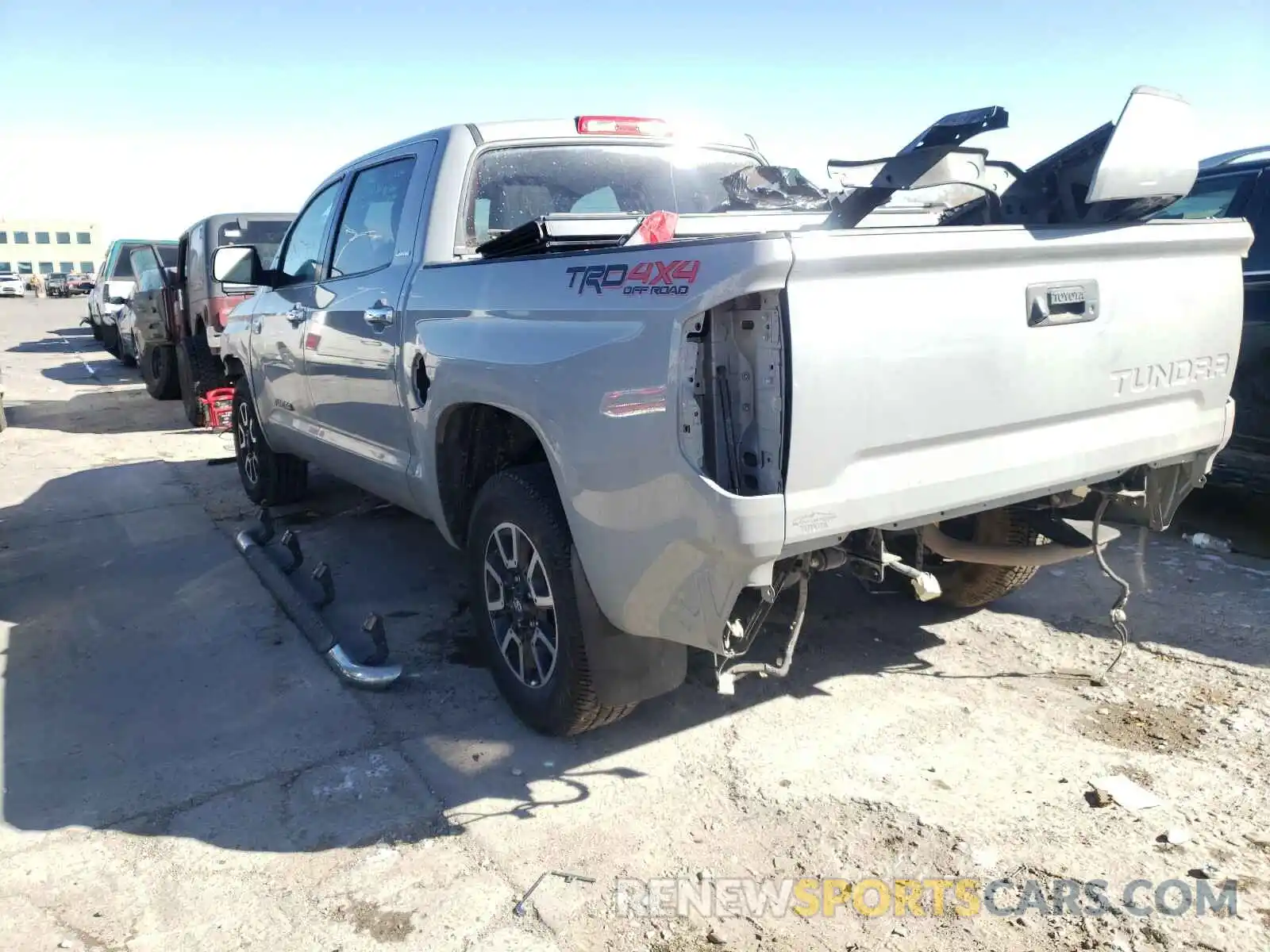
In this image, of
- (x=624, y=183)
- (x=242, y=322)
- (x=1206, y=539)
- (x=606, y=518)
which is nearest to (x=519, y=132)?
(x=624, y=183)

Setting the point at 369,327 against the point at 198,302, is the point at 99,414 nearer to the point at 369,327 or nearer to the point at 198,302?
the point at 198,302

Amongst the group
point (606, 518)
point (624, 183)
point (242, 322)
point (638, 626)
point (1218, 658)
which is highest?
point (624, 183)

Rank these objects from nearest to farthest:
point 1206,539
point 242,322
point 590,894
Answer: point 590,894
point 1206,539
point 242,322

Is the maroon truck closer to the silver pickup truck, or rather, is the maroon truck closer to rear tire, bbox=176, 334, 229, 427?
rear tire, bbox=176, 334, 229, 427

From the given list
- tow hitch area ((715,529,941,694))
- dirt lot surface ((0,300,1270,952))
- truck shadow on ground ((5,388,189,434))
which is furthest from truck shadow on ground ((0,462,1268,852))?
truck shadow on ground ((5,388,189,434))

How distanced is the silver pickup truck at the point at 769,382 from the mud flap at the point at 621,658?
0.01 meters

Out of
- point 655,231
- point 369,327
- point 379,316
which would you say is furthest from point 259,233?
point 655,231

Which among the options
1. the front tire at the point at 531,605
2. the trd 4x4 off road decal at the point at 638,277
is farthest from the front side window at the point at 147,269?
the trd 4x4 off road decal at the point at 638,277

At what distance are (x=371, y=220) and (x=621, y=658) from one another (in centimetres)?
253

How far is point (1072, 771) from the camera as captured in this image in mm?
3021

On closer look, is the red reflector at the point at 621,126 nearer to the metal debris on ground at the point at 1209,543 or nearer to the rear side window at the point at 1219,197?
the rear side window at the point at 1219,197

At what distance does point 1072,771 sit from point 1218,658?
1253 mm

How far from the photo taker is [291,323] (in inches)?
200

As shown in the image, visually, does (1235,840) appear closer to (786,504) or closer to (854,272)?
(786,504)
